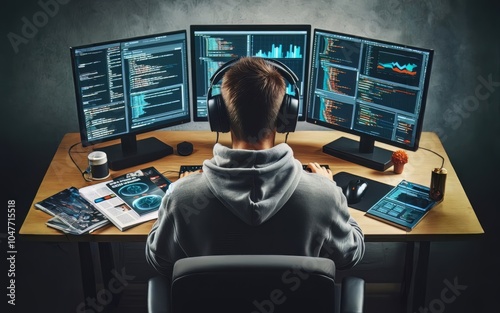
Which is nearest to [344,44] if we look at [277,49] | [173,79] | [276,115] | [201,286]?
[277,49]

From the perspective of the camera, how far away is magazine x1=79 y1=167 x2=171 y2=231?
86.9 inches

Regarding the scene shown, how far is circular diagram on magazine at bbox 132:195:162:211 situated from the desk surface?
0.27 feet

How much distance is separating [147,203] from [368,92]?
0.96 m

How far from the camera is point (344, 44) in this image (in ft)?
8.11

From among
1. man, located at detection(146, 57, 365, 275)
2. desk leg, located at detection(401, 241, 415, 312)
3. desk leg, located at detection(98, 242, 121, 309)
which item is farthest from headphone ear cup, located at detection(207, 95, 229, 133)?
desk leg, located at detection(401, 241, 415, 312)

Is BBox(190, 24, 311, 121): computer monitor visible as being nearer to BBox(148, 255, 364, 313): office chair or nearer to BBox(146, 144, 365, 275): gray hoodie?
BBox(146, 144, 365, 275): gray hoodie

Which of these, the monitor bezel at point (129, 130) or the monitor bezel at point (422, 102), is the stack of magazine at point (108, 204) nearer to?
the monitor bezel at point (129, 130)

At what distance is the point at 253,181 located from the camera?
1640mm

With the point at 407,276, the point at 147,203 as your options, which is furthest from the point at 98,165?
the point at 407,276

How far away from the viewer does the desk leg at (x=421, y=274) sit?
7.59ft

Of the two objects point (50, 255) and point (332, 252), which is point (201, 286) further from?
point (50, 255)

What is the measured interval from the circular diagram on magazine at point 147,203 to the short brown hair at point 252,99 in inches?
25.5

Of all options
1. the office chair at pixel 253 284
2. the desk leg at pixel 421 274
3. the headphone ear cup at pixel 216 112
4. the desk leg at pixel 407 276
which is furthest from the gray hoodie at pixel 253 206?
the desk leg at pixel 407 276

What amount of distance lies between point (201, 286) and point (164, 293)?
0.45 m
